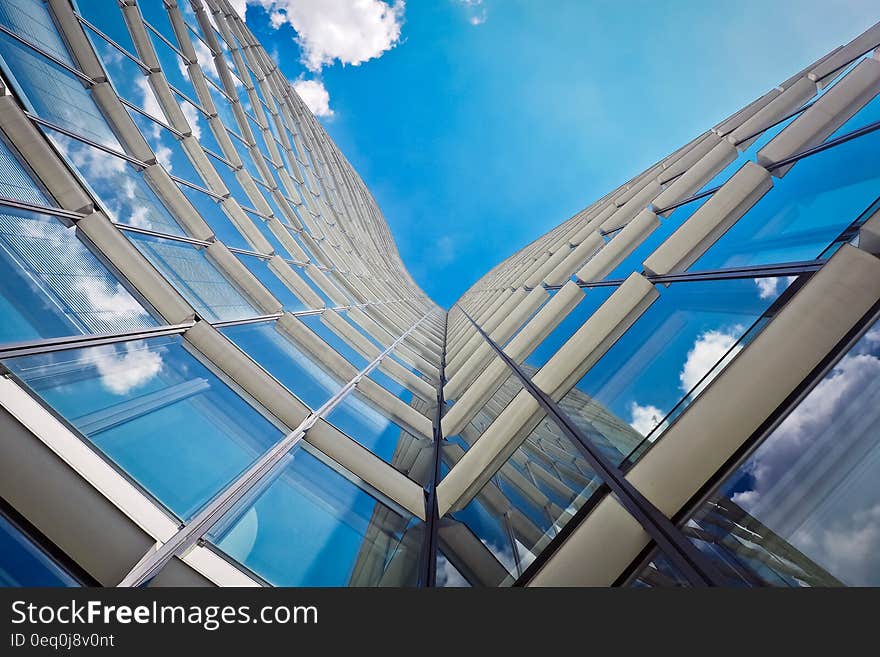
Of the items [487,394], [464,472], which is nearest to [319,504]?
[464,472]

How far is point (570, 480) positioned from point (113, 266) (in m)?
5.77

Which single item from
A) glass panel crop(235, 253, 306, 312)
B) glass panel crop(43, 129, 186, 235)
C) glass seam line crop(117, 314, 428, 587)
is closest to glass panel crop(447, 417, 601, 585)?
glass seam line crop(117, 314, 428, 587)

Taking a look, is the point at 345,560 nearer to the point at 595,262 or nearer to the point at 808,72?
the point at 595,262

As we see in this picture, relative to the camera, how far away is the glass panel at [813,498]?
2348mm

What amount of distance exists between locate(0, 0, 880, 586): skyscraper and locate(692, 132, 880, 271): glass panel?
3 cm

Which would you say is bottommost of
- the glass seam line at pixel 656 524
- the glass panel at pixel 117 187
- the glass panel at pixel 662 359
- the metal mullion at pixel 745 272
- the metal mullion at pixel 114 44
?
the glass panel at pixel 117 187

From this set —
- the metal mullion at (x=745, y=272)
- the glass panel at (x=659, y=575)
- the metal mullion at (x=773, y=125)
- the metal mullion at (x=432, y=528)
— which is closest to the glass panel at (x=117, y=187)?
the metal mullion at (x=432, y=528)

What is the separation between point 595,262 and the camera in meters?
8.39

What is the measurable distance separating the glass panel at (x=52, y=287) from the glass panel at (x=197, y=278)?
1037mm

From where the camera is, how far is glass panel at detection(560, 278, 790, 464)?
3893mm

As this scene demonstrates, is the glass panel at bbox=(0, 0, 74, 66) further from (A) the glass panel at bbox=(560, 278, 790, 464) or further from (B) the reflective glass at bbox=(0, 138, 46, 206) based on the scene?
(A) the glass panel at bbox=(560, 278, 790, 464)

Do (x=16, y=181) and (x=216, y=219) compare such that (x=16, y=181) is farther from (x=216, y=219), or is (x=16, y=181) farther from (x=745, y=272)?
(x=745, y=272)

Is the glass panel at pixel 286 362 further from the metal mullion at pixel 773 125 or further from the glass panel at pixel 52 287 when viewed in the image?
the metal mullion at pixel 773 125

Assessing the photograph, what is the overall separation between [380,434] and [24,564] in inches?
182
